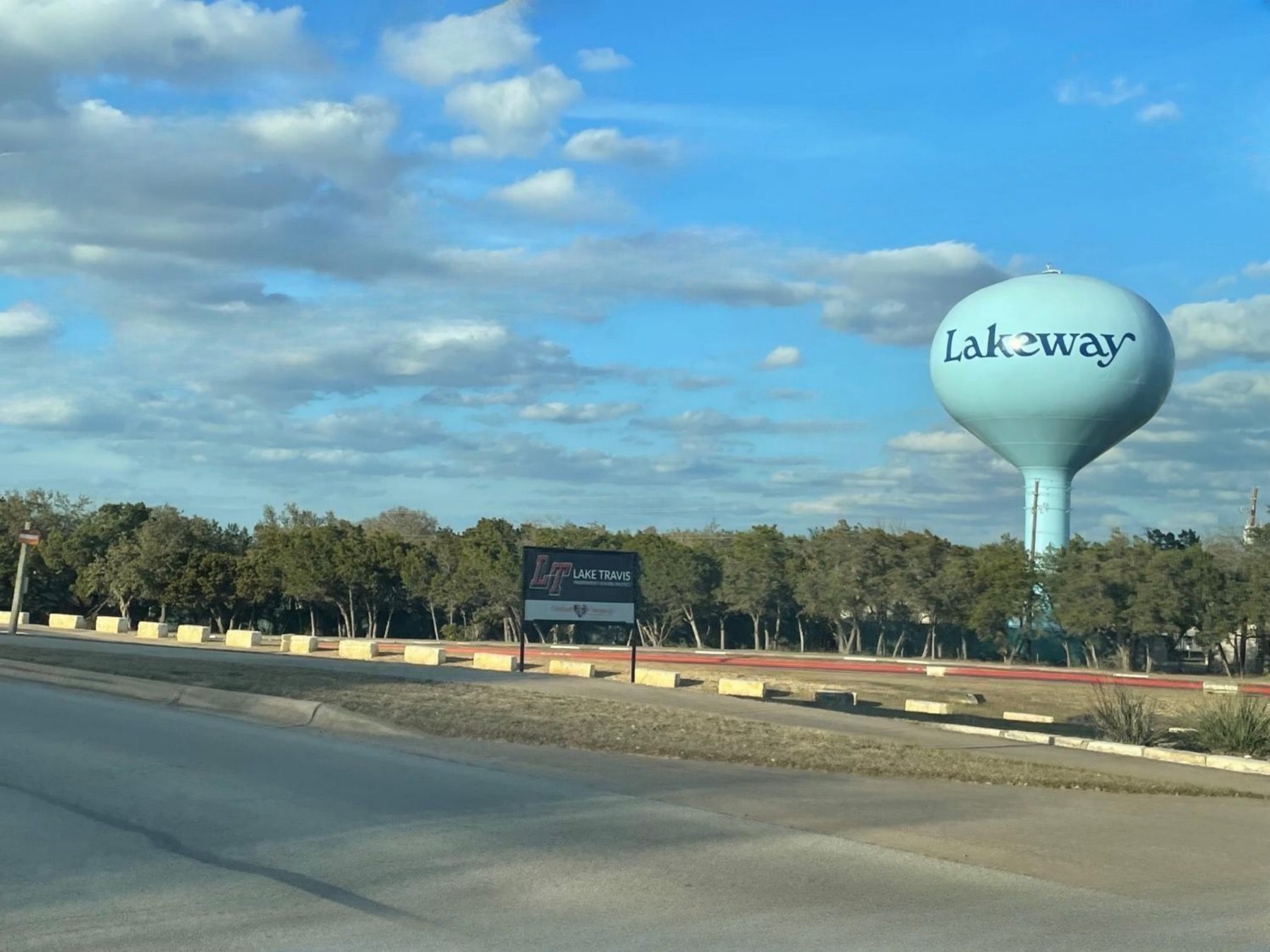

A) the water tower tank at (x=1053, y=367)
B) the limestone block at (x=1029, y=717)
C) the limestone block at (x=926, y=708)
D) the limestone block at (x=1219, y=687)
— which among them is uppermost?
the water tower tank at (x=1053, y=367)

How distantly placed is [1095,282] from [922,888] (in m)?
46.2

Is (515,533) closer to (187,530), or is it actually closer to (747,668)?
(187,530)

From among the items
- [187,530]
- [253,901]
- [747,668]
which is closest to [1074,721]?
[747,668]

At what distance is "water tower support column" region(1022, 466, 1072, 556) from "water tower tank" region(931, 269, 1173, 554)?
559 millimetres

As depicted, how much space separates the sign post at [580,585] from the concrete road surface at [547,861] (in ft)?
39.3

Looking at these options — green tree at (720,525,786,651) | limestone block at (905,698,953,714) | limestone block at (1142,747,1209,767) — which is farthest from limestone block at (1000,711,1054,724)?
green tree at (720,525,786,651)

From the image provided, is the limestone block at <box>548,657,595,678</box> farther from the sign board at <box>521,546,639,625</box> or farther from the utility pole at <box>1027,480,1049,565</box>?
the utility pole at <box>1027,480,1049,565</box>

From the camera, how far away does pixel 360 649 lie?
121ft

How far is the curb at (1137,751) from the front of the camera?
15.1 meters

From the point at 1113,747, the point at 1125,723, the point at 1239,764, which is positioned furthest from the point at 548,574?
the point at 1239,764

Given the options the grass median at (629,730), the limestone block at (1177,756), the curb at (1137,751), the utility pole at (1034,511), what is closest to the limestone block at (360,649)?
the grass median at (629,730)

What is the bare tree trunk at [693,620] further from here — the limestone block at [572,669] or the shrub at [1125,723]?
the shrub at [1125,723]

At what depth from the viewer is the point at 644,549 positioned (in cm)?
6500

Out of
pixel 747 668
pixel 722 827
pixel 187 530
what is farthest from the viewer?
pixel 187 530
